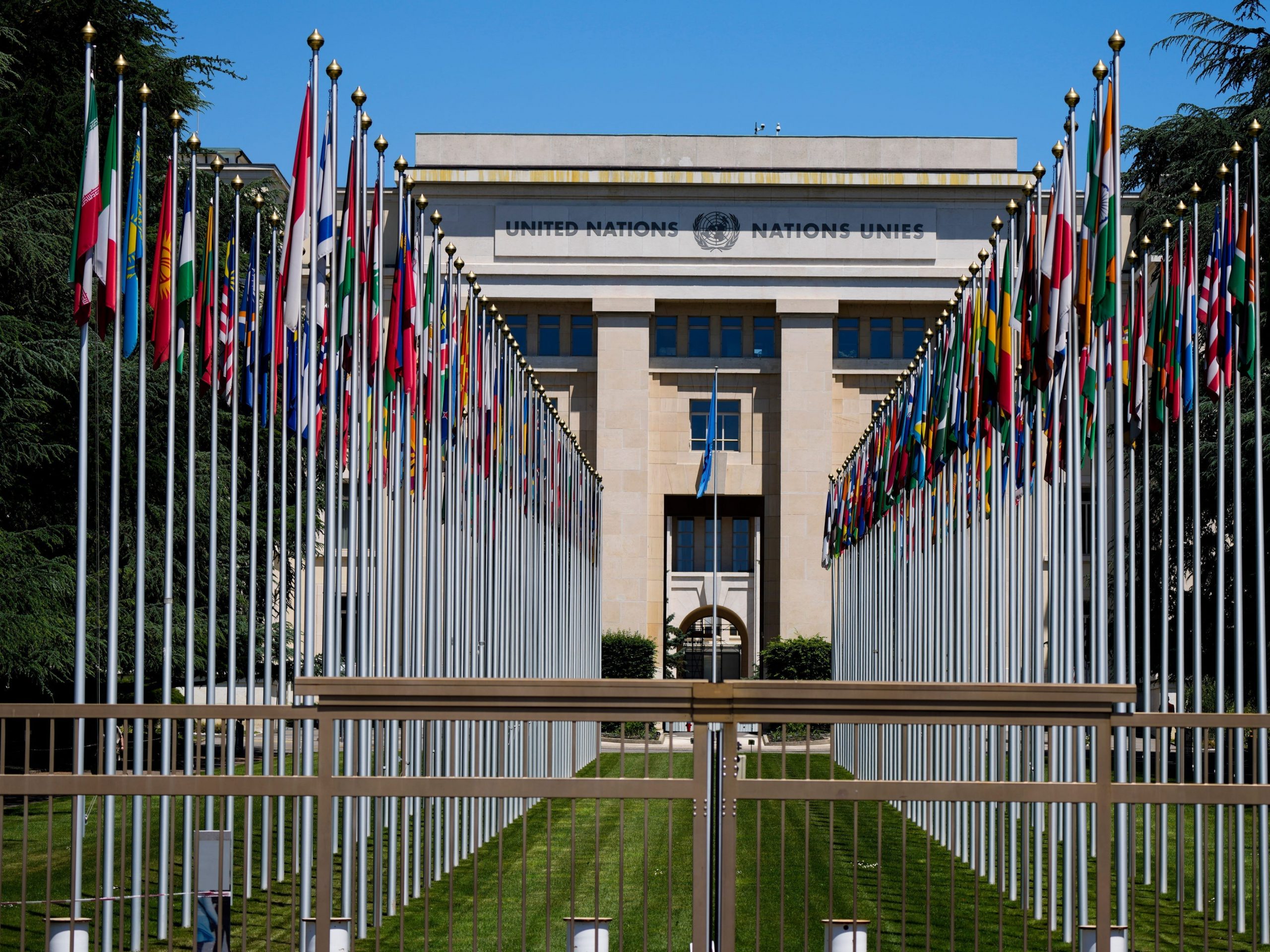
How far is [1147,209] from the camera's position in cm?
3778

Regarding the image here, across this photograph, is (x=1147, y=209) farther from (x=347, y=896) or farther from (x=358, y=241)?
(x=347, y=896)

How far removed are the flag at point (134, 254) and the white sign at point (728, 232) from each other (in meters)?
51.3

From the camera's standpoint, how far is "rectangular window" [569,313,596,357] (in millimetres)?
68062

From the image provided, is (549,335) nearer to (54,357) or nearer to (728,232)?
(728,232)

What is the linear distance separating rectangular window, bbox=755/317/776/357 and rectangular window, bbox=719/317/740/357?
30.2 inches

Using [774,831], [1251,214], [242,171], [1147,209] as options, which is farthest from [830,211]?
[1251,214]

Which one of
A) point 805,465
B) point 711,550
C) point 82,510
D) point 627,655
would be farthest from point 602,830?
point 711,550

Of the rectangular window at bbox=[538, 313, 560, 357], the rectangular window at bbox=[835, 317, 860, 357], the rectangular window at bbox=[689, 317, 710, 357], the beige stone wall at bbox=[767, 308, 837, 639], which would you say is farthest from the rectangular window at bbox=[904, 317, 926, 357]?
the rectangular window at bbox=[538, 313, 560, 357]

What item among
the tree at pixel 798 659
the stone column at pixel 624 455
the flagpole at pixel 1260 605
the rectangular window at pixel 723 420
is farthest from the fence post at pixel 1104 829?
the rectangular window at pixel 723 420

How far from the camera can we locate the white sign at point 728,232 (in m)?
66.8

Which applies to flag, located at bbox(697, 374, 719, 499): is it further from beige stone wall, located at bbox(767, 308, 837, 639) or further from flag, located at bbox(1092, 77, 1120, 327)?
flag, located at bbox(1092, 77, 1120, 327)

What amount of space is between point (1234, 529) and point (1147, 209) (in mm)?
20525

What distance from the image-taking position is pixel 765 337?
68.6 m

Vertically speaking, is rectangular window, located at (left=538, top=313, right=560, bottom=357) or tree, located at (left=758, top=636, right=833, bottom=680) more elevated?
rectangular window, located at (left=538, top=313, right=560, bottom=357)
